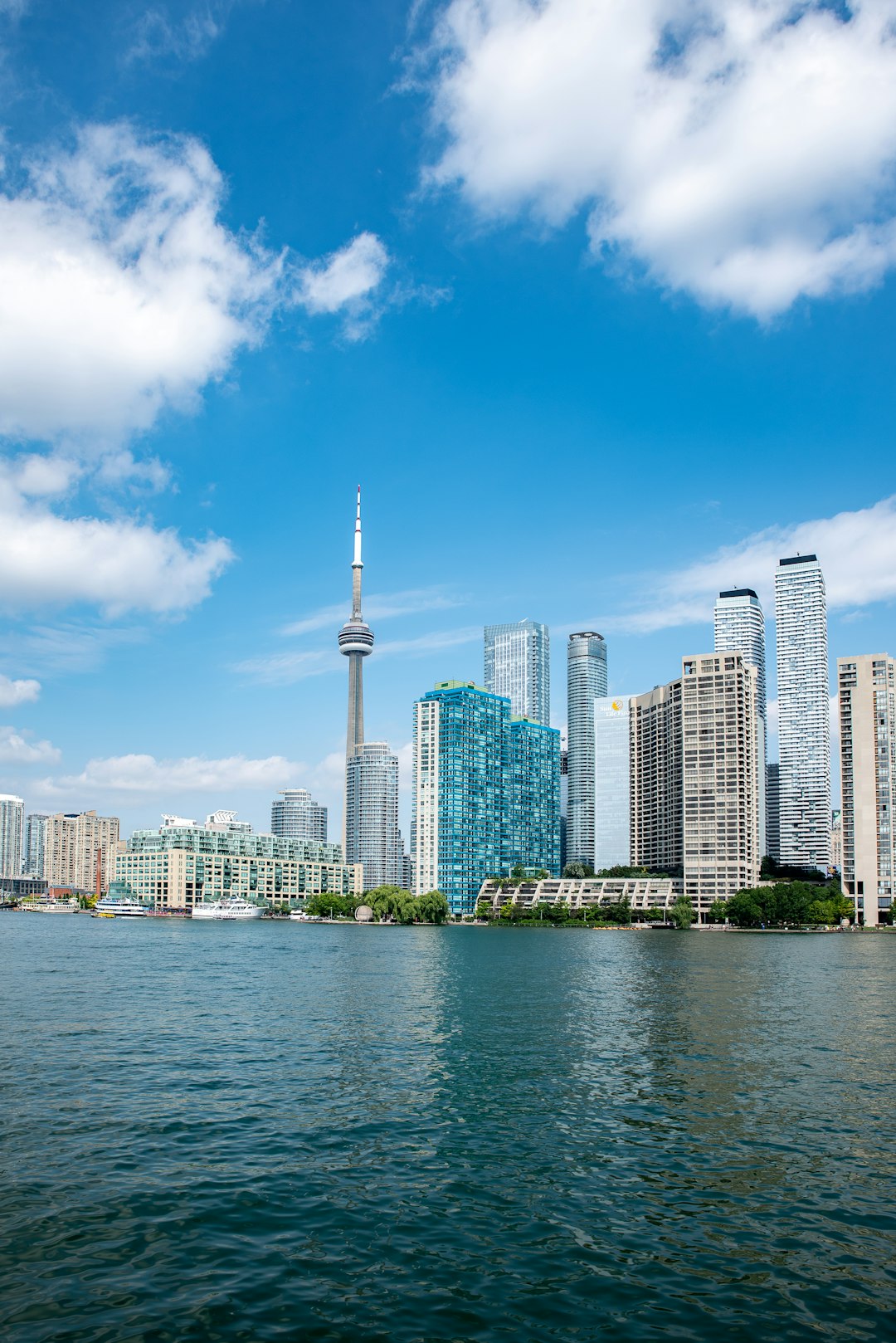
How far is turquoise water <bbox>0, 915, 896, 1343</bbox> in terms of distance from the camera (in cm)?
2394

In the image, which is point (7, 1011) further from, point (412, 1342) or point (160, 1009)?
point (412, 1342)

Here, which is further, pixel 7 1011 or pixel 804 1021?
pixel 804 1021

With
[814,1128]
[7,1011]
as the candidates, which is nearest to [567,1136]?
[814,1128]

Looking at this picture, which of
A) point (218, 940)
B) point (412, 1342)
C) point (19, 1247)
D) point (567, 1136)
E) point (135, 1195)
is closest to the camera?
point (412, 1342)

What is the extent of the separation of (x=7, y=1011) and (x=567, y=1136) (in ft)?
151

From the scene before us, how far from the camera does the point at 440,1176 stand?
3412 cm

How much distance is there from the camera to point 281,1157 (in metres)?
35.7

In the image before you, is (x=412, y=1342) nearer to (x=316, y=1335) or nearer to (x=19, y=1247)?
(x=316, y=1335)

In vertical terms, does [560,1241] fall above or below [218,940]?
above

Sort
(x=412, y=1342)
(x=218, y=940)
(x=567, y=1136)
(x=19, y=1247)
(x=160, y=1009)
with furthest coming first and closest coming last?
(x=218, y=940) → (x=160, y=1009) → (x=567, y=1136) → (x=19, y=1247) → (x=412, y=1342)

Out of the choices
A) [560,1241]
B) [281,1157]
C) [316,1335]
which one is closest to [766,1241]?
[560,1241]

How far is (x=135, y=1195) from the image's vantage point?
31.3 metres

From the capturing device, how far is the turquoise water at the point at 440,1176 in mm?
23938

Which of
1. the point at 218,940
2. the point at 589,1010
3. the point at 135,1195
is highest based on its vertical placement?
the point at 135,1195
